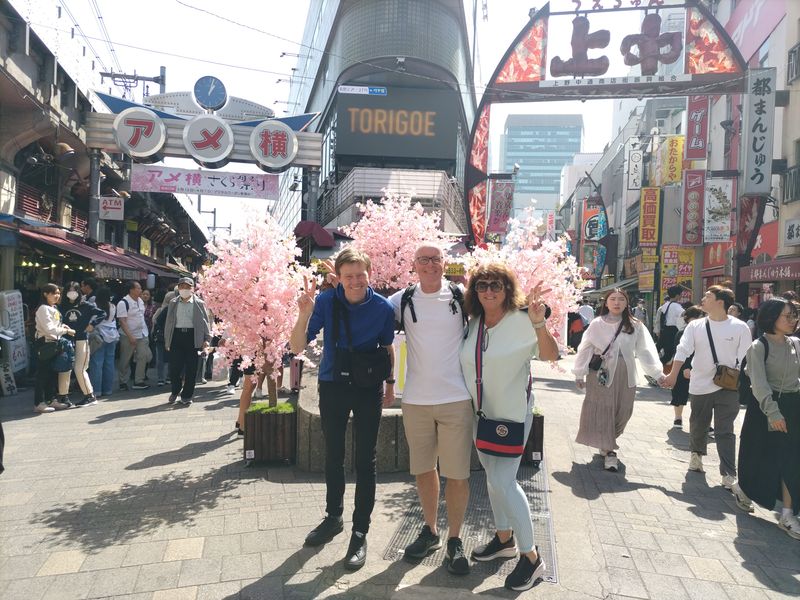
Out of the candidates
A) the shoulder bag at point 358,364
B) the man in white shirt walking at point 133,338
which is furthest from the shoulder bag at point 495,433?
the man in white shirt walking at point 133,338

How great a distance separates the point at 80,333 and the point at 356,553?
6.55 m

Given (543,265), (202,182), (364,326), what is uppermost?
(202,182)

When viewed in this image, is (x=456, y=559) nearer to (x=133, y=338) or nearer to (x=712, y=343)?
(x=712, y=343)

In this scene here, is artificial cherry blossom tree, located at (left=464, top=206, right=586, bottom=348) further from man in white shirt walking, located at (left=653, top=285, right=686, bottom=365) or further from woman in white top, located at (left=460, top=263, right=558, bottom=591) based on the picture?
man in white shirt walking, located at (left=653, top=285, right=686, bottom=365)

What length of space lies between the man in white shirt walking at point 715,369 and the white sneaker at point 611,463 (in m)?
0.83

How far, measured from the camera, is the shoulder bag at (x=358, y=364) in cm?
338

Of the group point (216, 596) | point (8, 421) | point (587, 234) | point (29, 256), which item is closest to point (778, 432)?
point (216, 596)

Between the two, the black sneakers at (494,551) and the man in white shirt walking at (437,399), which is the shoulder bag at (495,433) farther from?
the black sneakers at (494,551)

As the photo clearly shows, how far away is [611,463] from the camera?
5.41 m

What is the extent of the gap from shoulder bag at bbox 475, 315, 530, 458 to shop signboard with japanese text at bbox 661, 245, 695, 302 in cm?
2399

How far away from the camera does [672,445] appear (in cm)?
662

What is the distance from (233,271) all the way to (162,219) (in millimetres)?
26155

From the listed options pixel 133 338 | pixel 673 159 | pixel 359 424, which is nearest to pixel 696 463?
pixel 359 424

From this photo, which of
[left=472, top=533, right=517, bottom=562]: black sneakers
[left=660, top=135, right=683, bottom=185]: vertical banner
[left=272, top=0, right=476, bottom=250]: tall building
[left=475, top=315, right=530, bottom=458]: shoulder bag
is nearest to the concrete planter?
[left=472, top=533, right=517, bottom=562]: black sneakers
